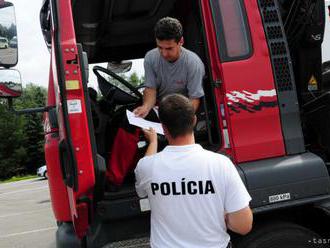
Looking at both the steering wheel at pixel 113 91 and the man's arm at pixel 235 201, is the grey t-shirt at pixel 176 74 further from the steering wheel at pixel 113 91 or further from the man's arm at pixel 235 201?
the man's arm at pixel 235 201

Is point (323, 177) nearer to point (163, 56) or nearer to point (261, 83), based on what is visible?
point (261, 83)

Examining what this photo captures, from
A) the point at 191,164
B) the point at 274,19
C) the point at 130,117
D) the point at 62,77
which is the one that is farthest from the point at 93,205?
the point at 274,19

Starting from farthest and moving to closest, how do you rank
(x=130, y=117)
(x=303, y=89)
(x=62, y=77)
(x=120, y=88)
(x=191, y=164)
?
(x=120, y=88) < (x=303, y=89) < (x=130, y=117) < (x=62, y=77) < (x=191, y=164)

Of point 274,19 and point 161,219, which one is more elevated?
point 274,19

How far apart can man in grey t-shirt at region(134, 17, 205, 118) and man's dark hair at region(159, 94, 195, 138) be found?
978mm

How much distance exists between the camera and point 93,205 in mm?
2916

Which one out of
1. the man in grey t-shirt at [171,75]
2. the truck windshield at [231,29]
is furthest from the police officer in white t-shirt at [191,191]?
the truck windshield at [231,29]

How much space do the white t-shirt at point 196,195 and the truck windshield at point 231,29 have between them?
47.3 inches

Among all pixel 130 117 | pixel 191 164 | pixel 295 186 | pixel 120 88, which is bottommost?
pixel 295 186

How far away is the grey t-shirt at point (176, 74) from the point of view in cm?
327

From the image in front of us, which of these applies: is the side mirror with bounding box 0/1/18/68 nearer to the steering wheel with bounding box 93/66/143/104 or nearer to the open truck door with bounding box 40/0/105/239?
the open truck door with bounding box 40/0/105/239

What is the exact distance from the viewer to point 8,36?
3.11 meters

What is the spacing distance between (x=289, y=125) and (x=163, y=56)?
1.02 m

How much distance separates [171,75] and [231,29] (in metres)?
0.54
